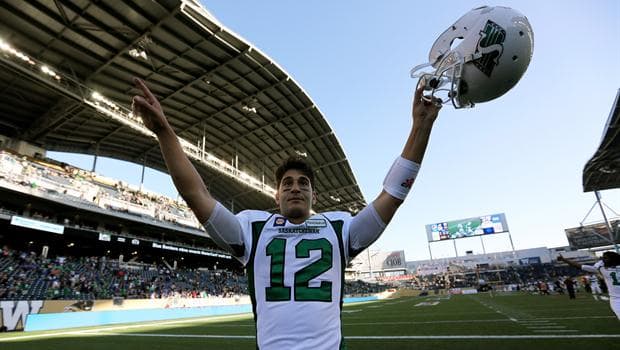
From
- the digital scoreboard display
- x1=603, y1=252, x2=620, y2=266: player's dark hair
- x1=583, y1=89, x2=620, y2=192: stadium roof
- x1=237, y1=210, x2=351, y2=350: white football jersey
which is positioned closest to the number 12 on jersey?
x1=237, y1=210, x2=351, y2=350: white football jersey

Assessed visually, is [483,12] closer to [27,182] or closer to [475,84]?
[475,84]

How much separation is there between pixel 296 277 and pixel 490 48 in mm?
1803

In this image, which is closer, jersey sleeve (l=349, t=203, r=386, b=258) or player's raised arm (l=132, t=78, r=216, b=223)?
player's raised arm (l=132, t=78, r=216, b=223)

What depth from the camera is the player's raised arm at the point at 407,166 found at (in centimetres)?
179

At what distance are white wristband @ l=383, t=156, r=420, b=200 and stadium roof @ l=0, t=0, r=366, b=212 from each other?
18568mm

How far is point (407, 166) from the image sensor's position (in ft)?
5.97

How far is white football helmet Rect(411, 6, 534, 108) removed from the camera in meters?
1.98

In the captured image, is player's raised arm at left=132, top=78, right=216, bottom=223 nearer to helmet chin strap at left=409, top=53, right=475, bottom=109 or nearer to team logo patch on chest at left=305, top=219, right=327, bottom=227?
team logo patch on chest at left=305, top=219, right=327, bottom=227

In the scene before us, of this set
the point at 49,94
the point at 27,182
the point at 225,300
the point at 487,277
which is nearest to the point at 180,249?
the point at 225,300

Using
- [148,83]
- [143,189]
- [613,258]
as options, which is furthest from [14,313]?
[613,258]

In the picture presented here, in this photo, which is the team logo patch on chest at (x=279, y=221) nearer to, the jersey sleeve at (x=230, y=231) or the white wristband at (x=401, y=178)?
the jersey sleeve at (x=230, y=231)

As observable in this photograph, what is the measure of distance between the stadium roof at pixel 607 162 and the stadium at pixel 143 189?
0.15m

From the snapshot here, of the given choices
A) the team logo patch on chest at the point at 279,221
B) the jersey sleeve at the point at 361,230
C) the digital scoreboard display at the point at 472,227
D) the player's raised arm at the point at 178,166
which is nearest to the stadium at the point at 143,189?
the jersey sleeve at the point at 361,230

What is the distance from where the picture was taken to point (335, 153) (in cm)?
3372
